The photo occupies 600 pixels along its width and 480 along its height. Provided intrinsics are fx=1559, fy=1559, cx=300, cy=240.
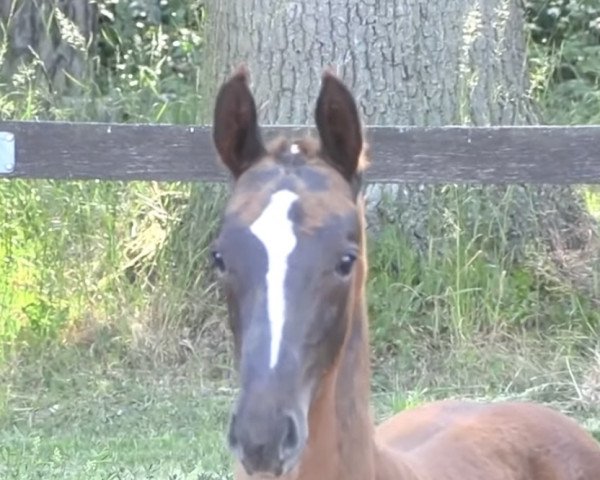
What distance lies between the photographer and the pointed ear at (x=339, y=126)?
136 inches

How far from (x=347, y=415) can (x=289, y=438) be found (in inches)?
18.0

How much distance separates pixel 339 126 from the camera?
347cm

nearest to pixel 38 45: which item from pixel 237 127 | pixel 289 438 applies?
pixel 237 127

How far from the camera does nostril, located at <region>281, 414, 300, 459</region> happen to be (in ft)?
9.54

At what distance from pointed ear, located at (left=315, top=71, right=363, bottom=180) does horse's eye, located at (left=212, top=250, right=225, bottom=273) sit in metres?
0.38

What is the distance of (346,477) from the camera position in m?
3.32

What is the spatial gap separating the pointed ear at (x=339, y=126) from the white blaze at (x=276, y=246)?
0.26 metres

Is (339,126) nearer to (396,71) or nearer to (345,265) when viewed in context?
(345,265)

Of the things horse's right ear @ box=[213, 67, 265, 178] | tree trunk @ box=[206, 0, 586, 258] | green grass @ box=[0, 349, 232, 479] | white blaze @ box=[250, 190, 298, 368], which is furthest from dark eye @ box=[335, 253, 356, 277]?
tree trunk @ box=[206, 0, 586, 258]

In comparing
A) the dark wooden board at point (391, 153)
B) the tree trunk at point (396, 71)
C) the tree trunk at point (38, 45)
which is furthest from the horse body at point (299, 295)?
the tree trunk at point (38, 45)

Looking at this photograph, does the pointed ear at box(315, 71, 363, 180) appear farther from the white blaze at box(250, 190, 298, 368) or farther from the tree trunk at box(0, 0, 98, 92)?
the tree trunk at box(0, 0, 98, 92)

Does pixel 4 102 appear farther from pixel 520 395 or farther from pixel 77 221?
pixel 520 395

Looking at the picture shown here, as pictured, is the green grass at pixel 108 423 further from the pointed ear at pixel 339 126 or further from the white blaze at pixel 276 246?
the white blaze at pixel 276 246

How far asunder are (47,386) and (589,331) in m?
2.50
